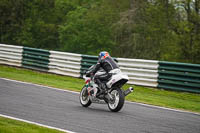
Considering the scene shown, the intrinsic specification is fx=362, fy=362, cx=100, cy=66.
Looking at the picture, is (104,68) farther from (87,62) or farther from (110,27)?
(110,27)

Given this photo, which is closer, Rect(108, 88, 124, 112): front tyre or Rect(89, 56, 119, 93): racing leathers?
Rect(108, 88, 124, 112): front tyre

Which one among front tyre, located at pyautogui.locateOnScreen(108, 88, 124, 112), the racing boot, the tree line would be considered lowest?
front tyre, located at pyautogui.locateOnScreen(108, 88, 124, 112)

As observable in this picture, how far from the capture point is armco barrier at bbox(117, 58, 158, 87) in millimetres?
15359

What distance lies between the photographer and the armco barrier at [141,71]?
15359 millimetres

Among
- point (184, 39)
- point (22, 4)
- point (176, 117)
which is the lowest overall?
point (176, 117)

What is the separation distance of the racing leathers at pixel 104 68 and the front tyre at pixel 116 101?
18.3 inches

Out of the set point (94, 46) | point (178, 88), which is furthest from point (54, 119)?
point (94, 46)

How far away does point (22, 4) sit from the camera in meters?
44.0

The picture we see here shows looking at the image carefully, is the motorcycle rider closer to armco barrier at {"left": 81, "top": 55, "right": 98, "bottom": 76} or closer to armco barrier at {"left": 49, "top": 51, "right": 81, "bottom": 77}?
armco barrier at {"left": 81, "top": 55, "right": 98, "bottom": 76}

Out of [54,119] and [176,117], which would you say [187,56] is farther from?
[54,119]

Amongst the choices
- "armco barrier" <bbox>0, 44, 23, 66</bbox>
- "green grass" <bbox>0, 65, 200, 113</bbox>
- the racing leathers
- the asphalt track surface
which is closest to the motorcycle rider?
the racing leathers

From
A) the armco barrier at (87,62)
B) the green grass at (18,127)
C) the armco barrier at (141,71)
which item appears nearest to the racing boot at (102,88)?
the green grass at (18,127)

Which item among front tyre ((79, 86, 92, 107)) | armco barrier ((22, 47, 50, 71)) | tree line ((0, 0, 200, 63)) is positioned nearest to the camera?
front tyre ((79, 86, 92, 107))

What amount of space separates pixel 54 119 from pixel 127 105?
3870mm
